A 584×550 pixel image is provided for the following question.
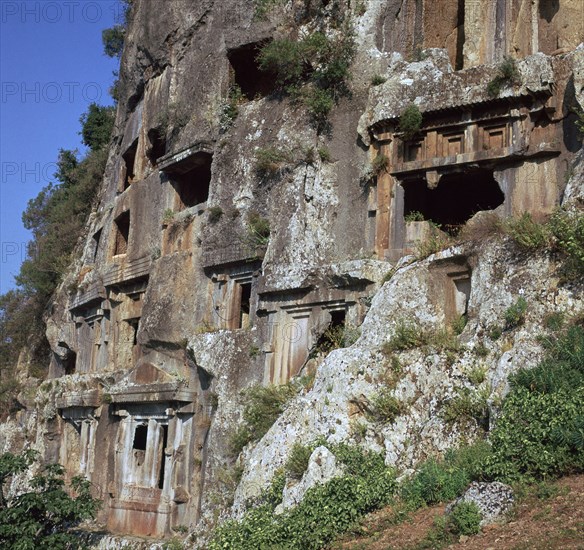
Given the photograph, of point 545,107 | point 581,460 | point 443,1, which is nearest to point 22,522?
point 581,460

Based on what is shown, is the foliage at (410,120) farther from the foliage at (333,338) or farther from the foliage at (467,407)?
the foliage at (467,407)

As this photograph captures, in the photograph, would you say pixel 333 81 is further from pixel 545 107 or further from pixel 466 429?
pixel 466 429

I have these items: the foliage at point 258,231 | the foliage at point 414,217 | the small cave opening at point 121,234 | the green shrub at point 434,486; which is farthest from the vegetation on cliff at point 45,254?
the green shrub at point 434,486

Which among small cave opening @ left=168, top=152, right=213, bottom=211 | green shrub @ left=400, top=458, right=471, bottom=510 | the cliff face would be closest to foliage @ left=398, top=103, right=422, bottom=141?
the cliff face

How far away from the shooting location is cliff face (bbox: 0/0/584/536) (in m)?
12.8

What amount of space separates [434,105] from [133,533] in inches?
441

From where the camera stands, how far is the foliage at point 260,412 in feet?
51.3

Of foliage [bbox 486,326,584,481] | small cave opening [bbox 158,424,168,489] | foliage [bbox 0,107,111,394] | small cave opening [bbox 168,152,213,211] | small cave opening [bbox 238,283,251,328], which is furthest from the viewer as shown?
foliage [bbox 0,107,111,394]

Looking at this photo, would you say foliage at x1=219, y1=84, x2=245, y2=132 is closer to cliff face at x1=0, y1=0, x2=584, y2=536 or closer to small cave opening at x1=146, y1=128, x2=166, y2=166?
cliff face at x1=0, y1=0, x2=584, y2=536

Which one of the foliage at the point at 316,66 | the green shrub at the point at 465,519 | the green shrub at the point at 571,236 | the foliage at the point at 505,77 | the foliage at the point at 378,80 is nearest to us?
the green shrub at the point at 465,519

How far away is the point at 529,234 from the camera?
12352 mm

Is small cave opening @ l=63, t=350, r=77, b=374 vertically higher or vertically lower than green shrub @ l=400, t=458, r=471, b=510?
higher

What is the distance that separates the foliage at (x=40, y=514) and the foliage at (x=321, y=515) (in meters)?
5.82

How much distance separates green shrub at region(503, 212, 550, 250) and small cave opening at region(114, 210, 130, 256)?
48.6 ft
